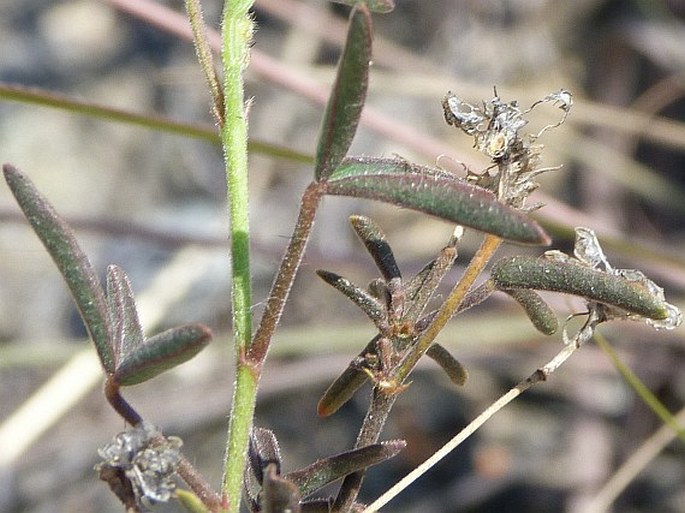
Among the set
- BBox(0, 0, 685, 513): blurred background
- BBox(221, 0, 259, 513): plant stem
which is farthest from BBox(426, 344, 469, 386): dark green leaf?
BBox(0, 0, 685, 513): blurred background

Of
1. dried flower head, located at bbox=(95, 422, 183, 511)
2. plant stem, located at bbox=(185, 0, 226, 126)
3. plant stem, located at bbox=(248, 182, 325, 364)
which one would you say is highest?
plant stem, located at bbox=(185, 0, 226, 126)

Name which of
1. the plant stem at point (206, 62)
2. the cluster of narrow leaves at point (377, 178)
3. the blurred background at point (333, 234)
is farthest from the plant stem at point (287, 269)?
the blurred background at point (333, 234)

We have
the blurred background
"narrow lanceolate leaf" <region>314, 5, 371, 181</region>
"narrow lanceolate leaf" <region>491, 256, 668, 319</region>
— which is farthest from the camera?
the blurred background

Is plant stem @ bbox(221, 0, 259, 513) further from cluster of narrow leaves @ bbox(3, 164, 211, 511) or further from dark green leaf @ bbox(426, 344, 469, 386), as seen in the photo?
dark green leaf @ bbox(426, 344, 469, 386)

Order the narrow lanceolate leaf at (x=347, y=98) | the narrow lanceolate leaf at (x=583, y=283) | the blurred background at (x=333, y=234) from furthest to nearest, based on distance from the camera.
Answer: the blurred background at (x=333, y=234) → the narrow lanceolate leaf at (x=583, y=283) → the narrow lanceolate leaf at (x=347, y=98)

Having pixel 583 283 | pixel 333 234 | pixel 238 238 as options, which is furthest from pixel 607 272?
pixel 333 234

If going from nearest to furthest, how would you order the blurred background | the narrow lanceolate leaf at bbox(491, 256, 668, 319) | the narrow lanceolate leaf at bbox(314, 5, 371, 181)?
the narrow lanceolate leaf at bbox(314, 5, 371, 181) < the narrow lanceolate leaf at bbox(491, 256, 668, 319) < the blurred background

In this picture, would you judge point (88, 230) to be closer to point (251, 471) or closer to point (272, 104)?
point (272, 104)

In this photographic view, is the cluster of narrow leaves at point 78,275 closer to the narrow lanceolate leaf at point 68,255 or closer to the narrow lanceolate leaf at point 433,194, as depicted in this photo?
the narrow lanceolate leaf at point 68,255
